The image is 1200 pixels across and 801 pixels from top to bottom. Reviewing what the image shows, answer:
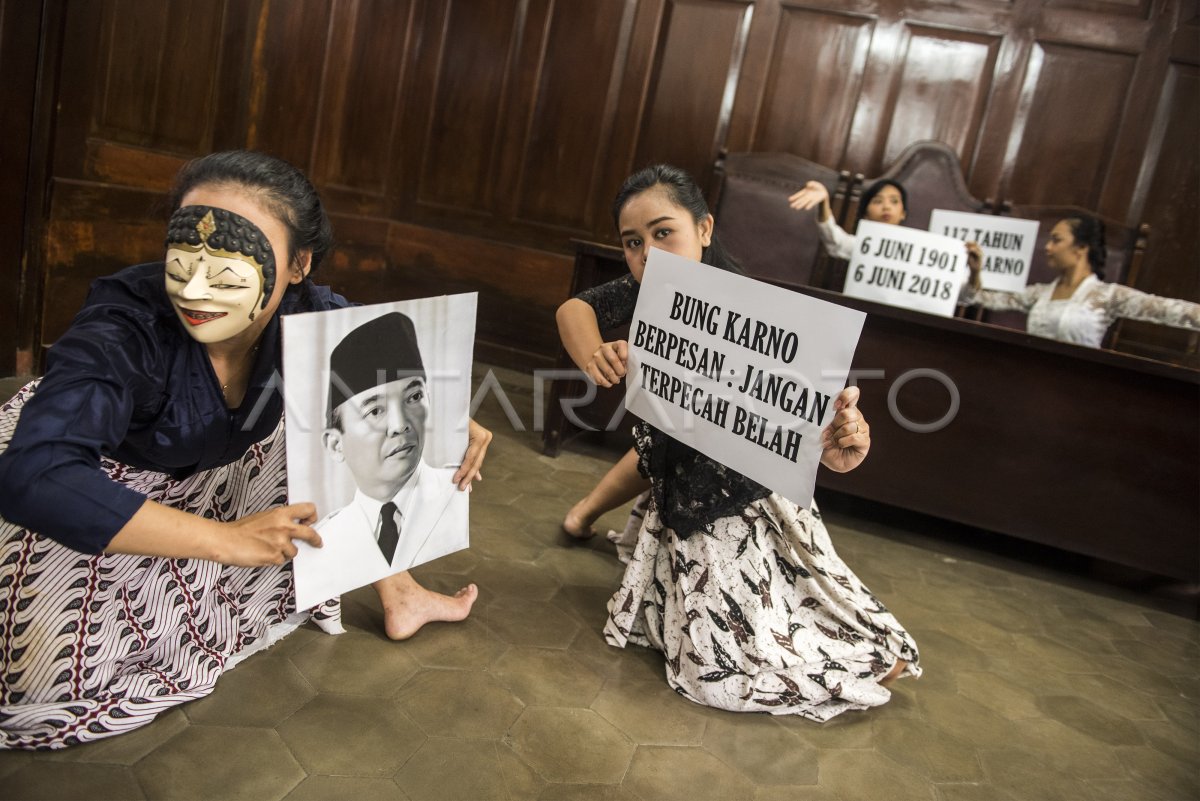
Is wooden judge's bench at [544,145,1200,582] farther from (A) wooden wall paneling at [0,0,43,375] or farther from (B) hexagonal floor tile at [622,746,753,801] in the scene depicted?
(A) wooden wall paneling at [0,0,43,375]

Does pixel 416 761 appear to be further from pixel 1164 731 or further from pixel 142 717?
pixel 1164 731

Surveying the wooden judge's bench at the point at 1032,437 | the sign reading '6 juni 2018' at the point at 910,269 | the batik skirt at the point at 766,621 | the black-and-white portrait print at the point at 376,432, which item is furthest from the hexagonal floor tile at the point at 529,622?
the sign reading '6 juni 2018' at the point at 910,269

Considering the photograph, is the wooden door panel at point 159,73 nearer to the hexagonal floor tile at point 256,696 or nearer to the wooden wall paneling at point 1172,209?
the hexagonal floor tile at point 256,696

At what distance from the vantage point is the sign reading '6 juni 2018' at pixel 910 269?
9.66 ft

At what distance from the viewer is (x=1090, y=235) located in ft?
11.6

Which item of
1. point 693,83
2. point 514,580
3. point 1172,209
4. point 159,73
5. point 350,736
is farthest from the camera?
point 693,83

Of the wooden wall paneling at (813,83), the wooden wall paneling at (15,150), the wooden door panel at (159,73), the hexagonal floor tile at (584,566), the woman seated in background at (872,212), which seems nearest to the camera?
the hexagonal floor tile at (584,566)

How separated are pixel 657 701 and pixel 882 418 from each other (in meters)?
1.59

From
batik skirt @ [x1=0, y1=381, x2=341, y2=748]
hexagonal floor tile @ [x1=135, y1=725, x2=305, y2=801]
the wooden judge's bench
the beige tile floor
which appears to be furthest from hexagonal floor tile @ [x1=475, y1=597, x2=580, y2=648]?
the wooden judge's bench

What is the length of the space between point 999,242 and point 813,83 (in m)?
1.53

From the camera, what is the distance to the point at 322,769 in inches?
50.8

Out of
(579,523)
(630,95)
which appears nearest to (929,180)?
(630,95)

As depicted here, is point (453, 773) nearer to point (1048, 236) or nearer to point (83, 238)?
point (83, 238)

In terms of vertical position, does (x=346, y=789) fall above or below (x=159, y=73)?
below
